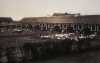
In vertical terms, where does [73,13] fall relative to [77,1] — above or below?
below

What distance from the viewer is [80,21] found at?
1.52 m

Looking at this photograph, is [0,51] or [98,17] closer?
[98,17]

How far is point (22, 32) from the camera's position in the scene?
5.16 ft

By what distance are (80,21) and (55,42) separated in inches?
12.2

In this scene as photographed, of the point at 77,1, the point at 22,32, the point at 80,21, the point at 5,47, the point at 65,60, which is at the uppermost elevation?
the point at 77,1

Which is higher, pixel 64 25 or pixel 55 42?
pixel 64 25

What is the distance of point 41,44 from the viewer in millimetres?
1562

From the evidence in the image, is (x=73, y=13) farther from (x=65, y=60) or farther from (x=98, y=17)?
(x=65, y=60)

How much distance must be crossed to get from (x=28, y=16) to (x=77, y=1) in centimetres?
50

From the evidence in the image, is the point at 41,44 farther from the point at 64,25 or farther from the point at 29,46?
the point at 64,25

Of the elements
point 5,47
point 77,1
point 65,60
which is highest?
point 77,1

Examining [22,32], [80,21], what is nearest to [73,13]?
[80,21]

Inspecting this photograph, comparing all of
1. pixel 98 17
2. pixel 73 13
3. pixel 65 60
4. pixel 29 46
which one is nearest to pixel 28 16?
pixel 29 46

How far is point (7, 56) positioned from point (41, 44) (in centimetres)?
36
